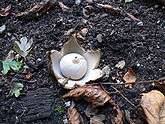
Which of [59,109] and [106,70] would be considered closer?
[59,109]

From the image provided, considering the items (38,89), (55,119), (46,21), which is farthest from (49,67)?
(46,21)

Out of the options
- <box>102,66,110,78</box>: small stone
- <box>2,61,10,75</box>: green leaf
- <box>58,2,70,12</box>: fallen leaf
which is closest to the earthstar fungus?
<box>102,66,110,78</box>: small stone

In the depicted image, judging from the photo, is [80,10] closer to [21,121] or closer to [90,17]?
[90,17]

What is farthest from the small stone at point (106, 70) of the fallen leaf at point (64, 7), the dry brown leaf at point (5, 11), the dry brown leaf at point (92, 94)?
the dry brown leaf at point (5, 11)

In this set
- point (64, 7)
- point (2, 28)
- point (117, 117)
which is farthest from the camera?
point (64, 7)

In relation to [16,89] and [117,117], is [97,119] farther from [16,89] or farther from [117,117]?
[16,89]

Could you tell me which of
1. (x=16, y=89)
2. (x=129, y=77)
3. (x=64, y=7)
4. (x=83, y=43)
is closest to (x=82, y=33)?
(x=83, y=43)

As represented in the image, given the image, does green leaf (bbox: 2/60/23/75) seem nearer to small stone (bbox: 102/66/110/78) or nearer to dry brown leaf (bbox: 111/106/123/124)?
small stone (bbox: 102/66/110/78)
